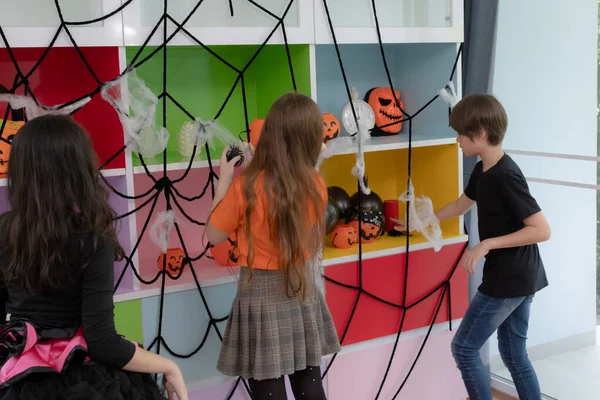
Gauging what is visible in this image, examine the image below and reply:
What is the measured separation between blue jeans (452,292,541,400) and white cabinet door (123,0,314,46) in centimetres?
97

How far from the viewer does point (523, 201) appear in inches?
83.2

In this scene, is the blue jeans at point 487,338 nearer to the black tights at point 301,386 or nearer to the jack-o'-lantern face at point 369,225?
the jack-o'-lantern face at point 369,225

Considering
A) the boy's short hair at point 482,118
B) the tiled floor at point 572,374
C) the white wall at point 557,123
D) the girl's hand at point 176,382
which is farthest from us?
the white wall at point 557,123

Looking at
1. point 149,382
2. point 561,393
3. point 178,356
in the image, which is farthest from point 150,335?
point 561,393

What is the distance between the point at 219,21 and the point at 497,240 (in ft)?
3.30

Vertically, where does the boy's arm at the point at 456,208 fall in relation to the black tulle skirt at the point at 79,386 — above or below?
above

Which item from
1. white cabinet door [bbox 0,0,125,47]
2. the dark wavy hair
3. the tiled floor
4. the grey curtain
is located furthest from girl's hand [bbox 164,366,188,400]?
the tiled floor

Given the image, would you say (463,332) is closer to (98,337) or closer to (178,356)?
(178,356)

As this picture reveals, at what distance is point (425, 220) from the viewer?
2455 mm

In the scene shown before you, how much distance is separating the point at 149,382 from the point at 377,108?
137 centimetres

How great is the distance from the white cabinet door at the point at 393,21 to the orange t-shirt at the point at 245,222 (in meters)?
0.61

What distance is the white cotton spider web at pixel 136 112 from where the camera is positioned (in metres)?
1.97

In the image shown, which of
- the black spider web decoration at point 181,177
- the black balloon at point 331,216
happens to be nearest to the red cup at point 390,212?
the black spider web decoration at point 181,177

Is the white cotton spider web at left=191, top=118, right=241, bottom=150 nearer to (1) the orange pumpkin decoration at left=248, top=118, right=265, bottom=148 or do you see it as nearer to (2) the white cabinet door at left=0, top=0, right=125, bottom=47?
(1) the orange pumpkin decoration at left=248, top=118, right=265, bottom=148
